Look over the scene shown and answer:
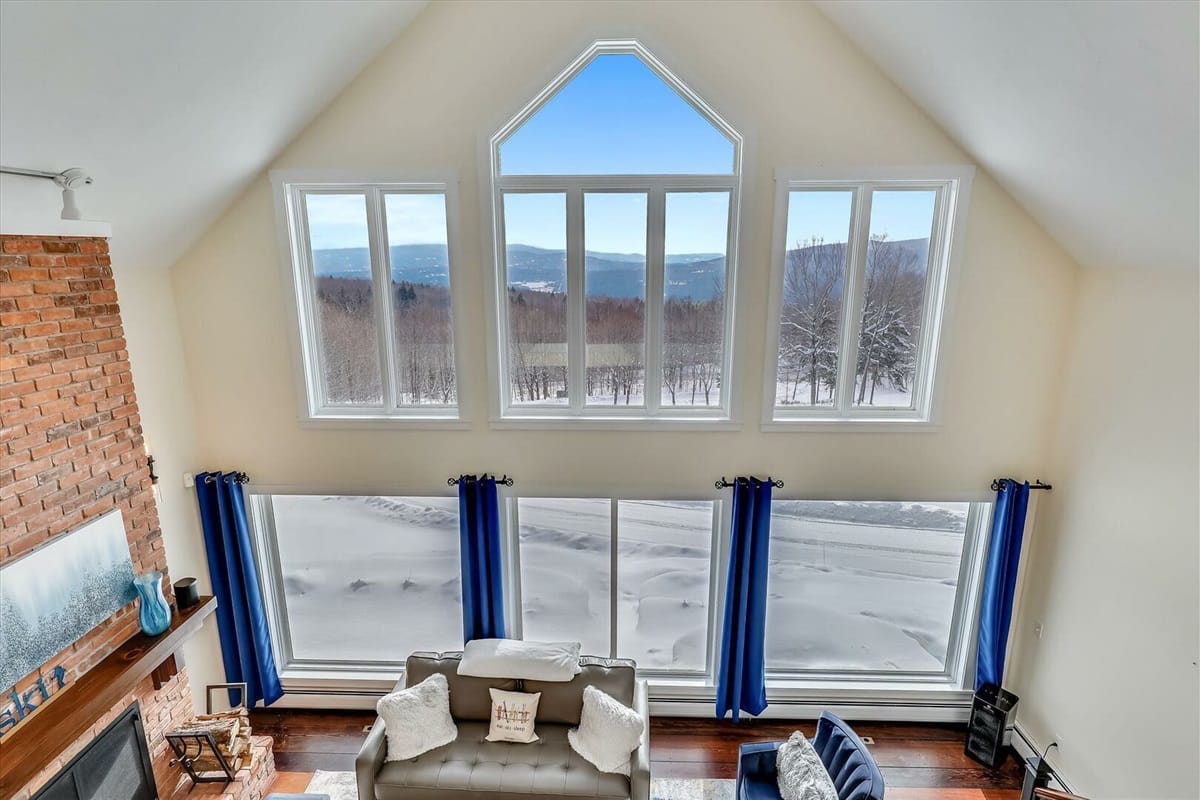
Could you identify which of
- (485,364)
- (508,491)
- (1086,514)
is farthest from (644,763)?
(1086,514)

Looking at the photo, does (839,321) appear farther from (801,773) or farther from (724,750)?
(724,750)

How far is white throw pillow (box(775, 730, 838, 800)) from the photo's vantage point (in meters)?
3.42

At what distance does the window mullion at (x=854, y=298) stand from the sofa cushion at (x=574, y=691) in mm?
2453

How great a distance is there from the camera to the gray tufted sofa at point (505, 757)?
3.74 metres

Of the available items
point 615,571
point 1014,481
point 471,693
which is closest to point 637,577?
point 615,571

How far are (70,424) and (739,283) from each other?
396 cm

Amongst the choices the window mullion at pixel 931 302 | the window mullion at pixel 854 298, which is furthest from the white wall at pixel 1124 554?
the window mullion at pixel 854 298

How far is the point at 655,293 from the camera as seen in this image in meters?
4.21

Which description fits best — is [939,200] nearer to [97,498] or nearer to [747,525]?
[747,525]

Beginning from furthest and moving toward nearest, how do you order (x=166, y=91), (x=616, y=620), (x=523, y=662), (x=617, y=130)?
(x=616, y=620) → (x=523, y=662) → (x=617, y=130) → (x=166, y=91)

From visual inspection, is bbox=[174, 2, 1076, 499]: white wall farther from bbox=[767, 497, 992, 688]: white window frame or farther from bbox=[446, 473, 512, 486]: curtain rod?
bbox=[767, 497, 992, 688]: white window frame

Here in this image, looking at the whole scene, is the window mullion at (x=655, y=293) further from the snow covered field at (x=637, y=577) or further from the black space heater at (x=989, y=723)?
the black space heater at (x=989, y=723)

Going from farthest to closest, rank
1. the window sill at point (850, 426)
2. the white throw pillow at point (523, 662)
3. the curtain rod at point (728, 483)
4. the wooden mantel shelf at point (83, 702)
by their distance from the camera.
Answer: the curtain rod at point (728, 483), the window sill at point (850, 426), the white throw pillow at point (523, 662), the wooden mantel shelf at point (83, 702)

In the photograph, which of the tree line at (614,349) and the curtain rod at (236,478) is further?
the curtain rod at (236,478)
